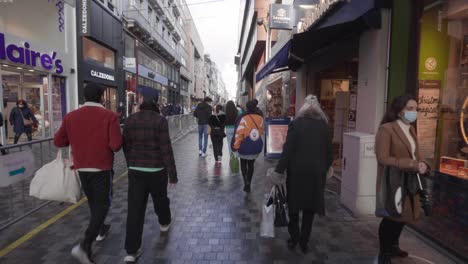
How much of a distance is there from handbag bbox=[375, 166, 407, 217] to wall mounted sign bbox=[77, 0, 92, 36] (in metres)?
16.3

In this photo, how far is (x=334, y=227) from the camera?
4410mm

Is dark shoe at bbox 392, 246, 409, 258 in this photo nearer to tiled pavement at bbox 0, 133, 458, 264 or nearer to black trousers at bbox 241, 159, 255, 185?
tiled pavement at bbox 0, 133, 458, 264

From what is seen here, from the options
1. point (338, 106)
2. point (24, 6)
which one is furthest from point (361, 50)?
point (24, 6)

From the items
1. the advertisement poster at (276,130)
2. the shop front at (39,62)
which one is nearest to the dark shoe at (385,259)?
the advertisement poster at (276,130)

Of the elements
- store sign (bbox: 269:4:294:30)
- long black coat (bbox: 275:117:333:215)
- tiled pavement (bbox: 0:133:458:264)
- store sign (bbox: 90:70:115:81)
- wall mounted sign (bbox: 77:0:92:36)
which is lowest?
tiled pavement (bbox: 0:133:458:264)

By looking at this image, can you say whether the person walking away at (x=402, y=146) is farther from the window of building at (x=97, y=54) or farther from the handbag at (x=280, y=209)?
the window of building at (x=97, y=54)

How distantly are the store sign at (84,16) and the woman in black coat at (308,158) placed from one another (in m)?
15.4

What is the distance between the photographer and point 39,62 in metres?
12.8

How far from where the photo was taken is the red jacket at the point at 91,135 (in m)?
3.18

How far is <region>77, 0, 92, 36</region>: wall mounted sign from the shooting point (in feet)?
51.7

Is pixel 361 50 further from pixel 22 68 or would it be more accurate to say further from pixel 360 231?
pixel 22 68

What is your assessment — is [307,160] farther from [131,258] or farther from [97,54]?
[97,54]

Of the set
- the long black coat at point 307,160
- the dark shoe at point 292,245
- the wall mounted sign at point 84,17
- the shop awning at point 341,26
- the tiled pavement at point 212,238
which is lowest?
the tiled pavement at point 212,238

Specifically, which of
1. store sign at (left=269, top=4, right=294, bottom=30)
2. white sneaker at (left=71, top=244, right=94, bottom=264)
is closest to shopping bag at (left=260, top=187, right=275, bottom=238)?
white sneaker at (left=71, top=244, right=94, bottom=264)
